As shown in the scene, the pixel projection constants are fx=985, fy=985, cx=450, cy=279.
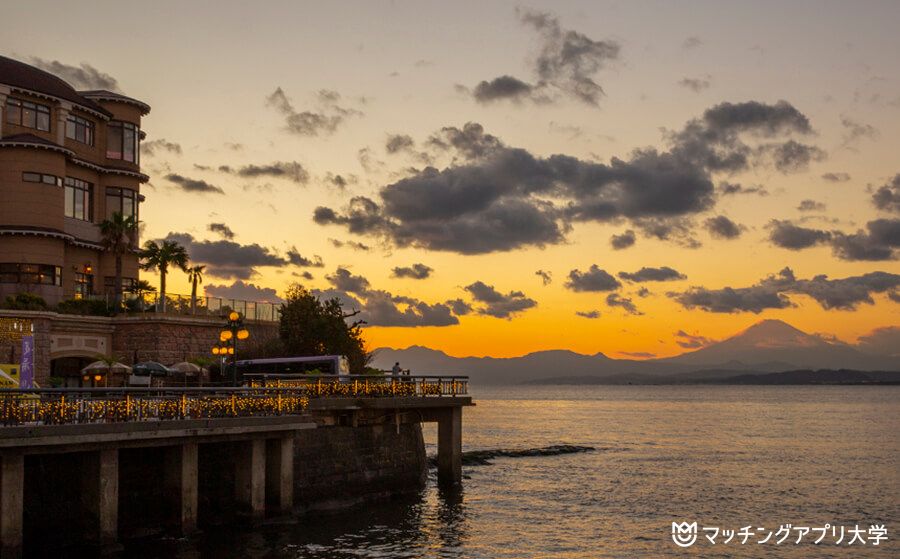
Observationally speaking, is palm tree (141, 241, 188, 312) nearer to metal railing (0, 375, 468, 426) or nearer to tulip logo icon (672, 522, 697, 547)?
metal railing (0, 375, 468, 426)

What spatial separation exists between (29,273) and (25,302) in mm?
4725

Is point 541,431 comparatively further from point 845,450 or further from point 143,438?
point 143,438

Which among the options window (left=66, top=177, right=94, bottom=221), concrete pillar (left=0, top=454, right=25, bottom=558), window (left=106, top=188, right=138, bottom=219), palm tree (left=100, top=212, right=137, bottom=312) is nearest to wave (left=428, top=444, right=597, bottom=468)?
palm tree (left=100, top=212, right=137, bottom=312)

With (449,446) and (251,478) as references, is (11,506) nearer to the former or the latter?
(251,478)

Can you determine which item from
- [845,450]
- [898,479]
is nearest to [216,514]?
[898,479]

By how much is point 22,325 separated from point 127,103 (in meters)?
20.2

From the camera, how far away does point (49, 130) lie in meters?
57.0

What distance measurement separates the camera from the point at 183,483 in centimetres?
3044

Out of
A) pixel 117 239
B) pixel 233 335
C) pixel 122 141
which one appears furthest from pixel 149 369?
pixel 122 141

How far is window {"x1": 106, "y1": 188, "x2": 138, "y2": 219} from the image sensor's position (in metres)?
61.5

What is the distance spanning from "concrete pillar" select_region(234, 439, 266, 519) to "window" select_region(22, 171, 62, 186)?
29.2m

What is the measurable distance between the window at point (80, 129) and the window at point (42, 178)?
329 centimetres

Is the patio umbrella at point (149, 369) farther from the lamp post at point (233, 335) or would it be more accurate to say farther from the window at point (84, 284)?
the window at point (84, 284)

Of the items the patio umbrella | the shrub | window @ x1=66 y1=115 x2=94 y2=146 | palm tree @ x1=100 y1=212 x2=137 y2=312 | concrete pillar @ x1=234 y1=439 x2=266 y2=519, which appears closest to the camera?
concrete pillar @ x1=234 y1=439 x2=266 y2=519
